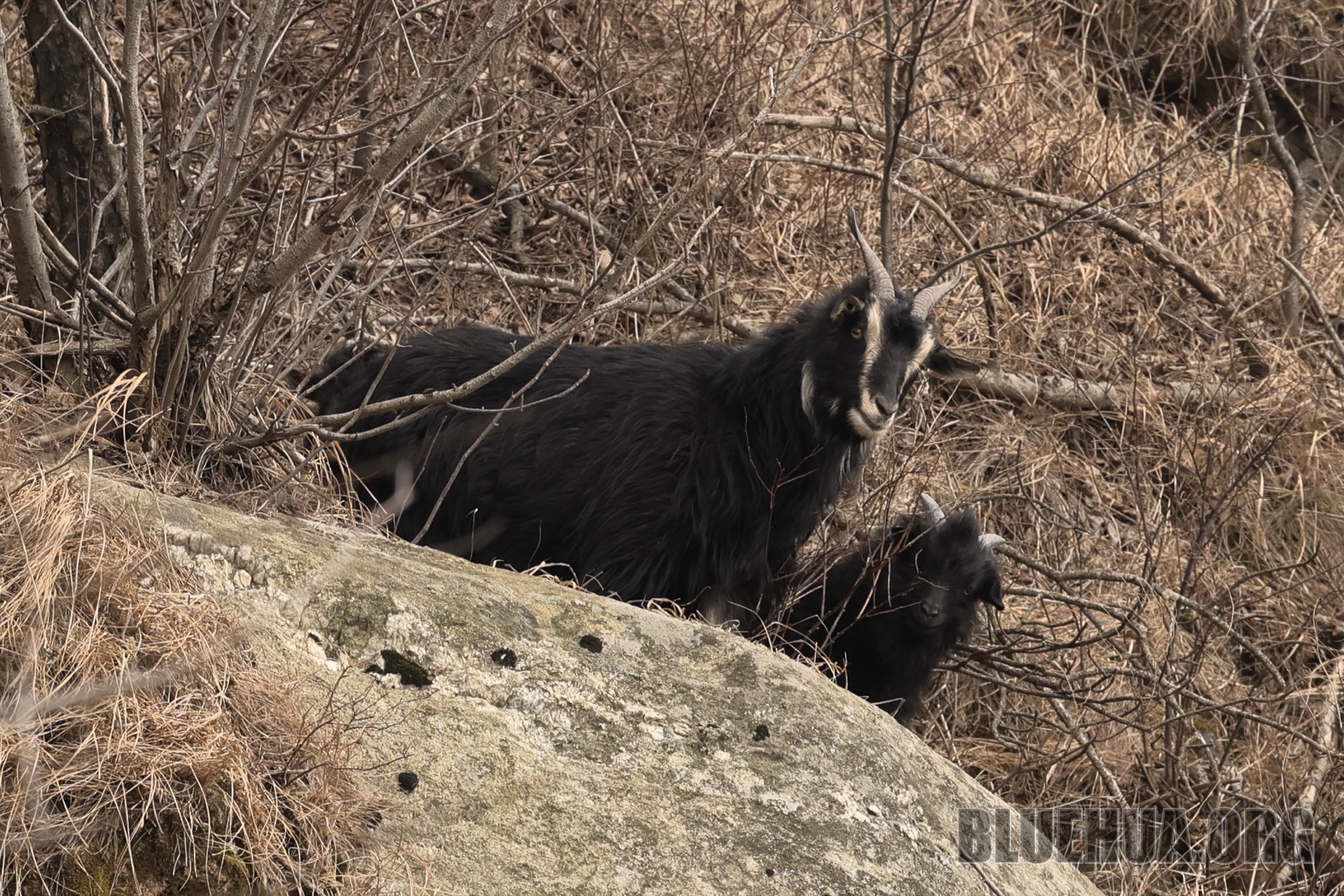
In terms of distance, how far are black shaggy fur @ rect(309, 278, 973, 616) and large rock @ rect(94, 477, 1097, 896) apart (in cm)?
188

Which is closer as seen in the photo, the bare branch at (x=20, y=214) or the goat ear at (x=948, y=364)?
the bare branch at (x=20, y=214)

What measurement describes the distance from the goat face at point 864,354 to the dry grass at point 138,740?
3253mm

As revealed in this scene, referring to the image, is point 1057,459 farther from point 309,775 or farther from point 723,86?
point 309,775

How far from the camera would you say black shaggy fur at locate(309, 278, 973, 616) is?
6.36 metres

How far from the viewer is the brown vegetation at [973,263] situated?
5.39 meters

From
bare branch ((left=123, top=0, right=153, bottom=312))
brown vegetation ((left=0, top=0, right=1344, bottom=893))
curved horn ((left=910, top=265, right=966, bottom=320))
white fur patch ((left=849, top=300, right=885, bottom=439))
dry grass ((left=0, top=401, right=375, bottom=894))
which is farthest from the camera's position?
curved horn ((left=910, top=265, right=966, bottom=320))

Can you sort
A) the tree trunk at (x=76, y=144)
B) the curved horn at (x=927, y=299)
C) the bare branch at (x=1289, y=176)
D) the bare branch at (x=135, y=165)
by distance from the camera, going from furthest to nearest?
the bare branch at (x=1289, y=176), the curved horn at (x=927, y=299), the tree trunk at (x=76, y=144), the bare branch at (x=135, y=165)

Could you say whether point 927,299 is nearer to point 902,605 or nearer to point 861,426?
point 861,426

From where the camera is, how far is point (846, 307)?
20.8 ft

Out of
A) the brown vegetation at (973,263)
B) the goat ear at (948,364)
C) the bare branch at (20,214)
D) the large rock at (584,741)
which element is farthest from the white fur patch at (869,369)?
the bare branch at (20,214)

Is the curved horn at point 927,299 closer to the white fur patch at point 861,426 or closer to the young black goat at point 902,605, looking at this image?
the white fur patch at point 861,426

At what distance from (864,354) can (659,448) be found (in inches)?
37.2

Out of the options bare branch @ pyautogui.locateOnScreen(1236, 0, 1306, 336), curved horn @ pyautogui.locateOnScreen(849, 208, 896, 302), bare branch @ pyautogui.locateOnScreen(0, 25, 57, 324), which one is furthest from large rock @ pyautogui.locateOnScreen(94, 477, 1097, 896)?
bare branch @ pyautogui.locateOnScreen(1236, 0, 1306, 336)

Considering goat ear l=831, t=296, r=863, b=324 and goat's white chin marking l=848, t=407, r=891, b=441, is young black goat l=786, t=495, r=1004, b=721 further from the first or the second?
goat ear l=831, t=296, r=863, b=324
